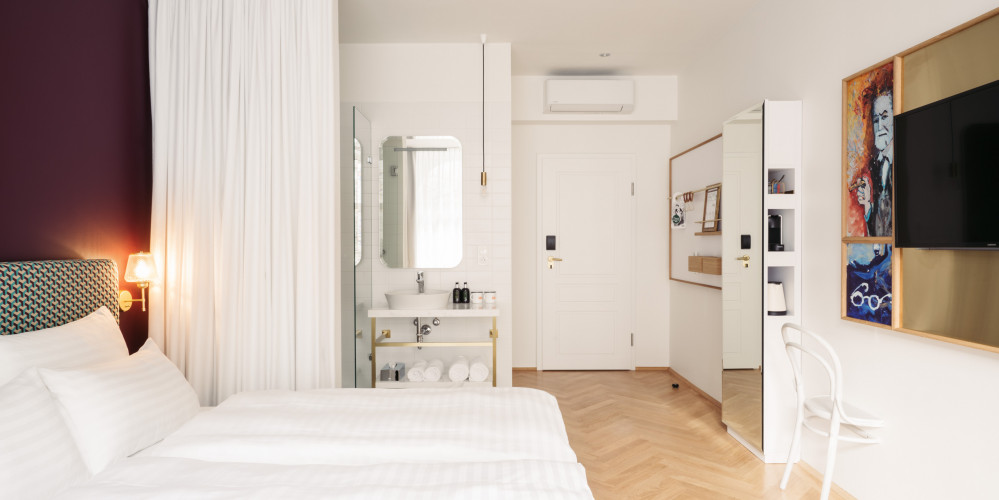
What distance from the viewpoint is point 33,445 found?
4.34ft

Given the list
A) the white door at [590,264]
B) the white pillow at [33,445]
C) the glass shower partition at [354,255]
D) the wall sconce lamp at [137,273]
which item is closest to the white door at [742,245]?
the white door at [590,264]

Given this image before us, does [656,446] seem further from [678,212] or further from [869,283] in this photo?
[678,212]

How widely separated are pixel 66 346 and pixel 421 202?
2.60 m

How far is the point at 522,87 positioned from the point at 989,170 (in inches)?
137

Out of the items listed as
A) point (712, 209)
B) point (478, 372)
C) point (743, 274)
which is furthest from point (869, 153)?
point (478, 372)

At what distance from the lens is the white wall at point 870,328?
1799mm

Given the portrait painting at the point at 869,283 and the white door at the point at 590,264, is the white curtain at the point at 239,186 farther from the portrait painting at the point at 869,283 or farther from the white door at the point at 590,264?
the portrait painting at the point at 869,283

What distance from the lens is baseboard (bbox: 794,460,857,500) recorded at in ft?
7.72

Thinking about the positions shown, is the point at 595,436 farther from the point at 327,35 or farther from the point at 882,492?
the point at 327,35

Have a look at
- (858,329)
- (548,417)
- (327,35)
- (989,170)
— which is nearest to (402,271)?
(327,35)

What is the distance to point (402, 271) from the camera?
3.97 meters

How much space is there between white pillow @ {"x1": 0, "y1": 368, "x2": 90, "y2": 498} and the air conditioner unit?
12.8 feet

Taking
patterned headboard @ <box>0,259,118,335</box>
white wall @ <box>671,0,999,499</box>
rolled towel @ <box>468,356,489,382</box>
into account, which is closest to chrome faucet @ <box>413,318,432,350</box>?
rolled towel @ <box>468,356,489,382</box>

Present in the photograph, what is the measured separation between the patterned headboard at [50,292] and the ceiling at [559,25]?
2255 mm
